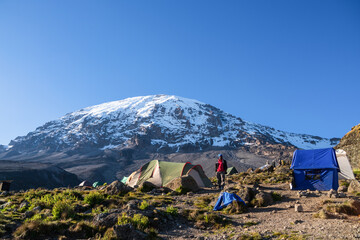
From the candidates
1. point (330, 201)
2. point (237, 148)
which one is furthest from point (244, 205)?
point (237, 148)

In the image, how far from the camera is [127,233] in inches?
252

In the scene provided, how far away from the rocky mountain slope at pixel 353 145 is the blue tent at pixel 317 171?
9338 mm

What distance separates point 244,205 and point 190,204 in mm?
2707

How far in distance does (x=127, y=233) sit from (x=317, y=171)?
12.5 m

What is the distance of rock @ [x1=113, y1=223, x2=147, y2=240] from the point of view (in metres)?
6.32

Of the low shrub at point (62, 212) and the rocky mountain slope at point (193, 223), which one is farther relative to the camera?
the low shrub at point (62, 212)

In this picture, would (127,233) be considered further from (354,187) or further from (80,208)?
(354,187)

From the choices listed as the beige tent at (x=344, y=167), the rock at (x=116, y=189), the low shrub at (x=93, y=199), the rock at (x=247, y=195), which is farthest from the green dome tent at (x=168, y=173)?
the beige tent at (x=344, y=167)

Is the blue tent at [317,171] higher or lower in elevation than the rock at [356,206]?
higher

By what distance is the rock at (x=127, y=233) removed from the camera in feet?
20.7

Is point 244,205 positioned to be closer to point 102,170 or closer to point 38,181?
point 38,181

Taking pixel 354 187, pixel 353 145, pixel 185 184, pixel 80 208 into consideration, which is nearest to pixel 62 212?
pixel 80 208

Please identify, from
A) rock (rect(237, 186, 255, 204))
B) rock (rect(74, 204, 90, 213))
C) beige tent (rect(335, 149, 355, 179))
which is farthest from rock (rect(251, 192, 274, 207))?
beige tent (rect(335, 149, 355, 179))

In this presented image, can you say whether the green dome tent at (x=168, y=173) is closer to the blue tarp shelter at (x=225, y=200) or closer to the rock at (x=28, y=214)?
the blue tarp shelter at (x=225, y=200)
